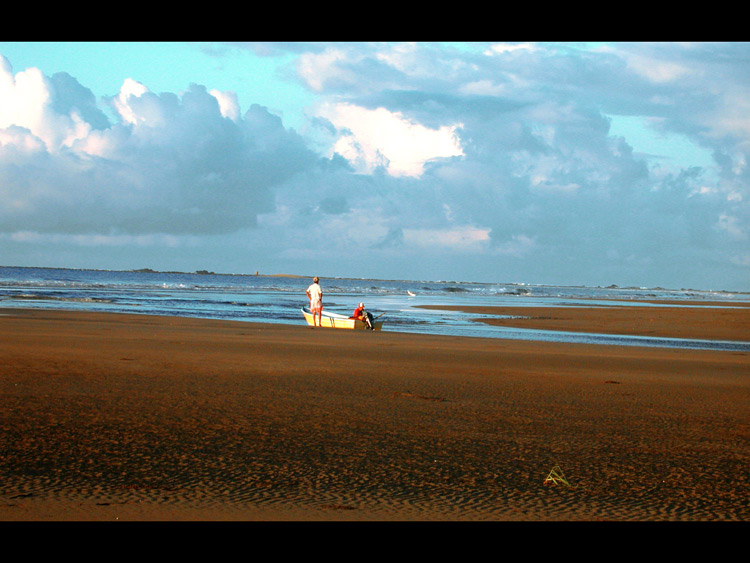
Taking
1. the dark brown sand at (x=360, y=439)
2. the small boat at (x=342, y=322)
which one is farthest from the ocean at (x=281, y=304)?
the dark brown sand at (x=360, y=439)

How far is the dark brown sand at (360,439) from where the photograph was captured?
4609mm

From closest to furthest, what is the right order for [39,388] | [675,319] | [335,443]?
[335,443] → [39,388] → [675,319]

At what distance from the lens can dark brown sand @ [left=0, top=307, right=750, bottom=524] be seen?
4609mm

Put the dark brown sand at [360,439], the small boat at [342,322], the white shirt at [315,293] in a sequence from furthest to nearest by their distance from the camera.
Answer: the white shirt at [315,293], the small boat at [342,322], the dark brown sand at [360,439]

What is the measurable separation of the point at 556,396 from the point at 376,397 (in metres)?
2.43

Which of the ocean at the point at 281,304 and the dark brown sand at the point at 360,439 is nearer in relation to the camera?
the dark brown sand at the point at 360,439

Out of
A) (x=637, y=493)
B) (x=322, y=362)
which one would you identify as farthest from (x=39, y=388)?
(x=637, y=493)

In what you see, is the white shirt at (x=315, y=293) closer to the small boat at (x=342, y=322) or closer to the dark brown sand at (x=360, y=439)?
the small boat at (x=342, y=322)

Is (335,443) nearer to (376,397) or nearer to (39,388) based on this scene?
(376,397)

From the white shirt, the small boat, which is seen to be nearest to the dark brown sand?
the small boat

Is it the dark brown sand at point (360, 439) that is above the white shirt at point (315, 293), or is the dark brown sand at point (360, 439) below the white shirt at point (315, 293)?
below
